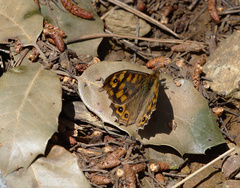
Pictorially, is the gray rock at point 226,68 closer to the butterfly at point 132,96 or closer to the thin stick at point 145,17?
the thin stick at point 145,17

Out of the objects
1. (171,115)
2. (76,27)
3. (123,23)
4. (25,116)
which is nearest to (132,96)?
(171,115)

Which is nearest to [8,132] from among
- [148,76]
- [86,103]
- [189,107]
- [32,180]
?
[32,180]

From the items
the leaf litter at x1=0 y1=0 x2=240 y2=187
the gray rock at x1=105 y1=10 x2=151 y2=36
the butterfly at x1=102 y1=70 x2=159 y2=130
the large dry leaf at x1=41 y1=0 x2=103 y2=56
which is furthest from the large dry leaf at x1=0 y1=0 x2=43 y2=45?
Result: the butterfly at x1=102 y1=70 x2=159 y2=130

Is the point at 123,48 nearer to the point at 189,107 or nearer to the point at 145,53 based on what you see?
the point at 145,53

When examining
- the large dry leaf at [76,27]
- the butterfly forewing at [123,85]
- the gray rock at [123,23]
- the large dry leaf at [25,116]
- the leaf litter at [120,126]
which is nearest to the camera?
the large dry leaf at [25,116]

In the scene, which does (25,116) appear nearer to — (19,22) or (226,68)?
(19,22)

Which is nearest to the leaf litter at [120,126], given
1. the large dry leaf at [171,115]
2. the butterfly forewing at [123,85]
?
the large dry leaf at [171,115]

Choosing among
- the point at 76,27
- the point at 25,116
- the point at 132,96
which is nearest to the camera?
the point at 25,116

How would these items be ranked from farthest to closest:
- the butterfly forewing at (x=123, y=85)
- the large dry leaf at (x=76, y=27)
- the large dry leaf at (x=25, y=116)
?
the large dry leaf at (x=76, y=27) < the butterfly forewing at (x=123, y=85) < the large dry leaf at (x=25, y=116)
